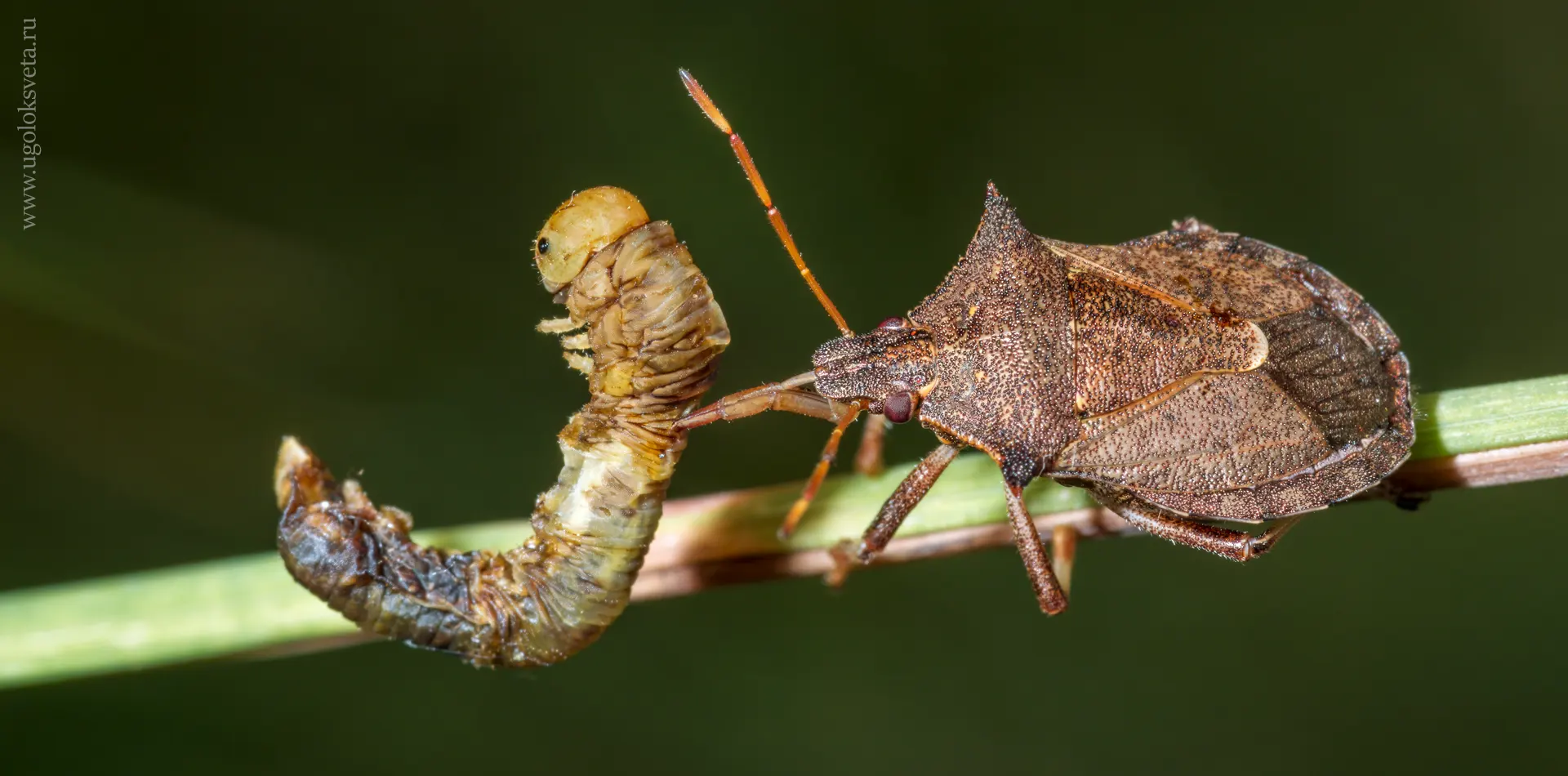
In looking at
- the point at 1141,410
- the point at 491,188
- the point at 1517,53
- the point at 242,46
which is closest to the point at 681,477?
the point at 491,188

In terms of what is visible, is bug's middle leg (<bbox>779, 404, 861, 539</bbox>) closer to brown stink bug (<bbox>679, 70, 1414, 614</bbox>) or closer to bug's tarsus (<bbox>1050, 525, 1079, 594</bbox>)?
brown stink bug (<bbox>679, 70, 1414, 614</bbox>)

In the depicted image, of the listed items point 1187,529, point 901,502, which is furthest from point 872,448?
point 1187,529

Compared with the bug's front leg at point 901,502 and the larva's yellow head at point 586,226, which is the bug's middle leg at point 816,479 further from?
the larva's yellow head at point 586,226

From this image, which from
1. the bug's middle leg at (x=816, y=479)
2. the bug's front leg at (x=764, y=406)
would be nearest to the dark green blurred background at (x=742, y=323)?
the bug's middle leg at (x=816, y=479)

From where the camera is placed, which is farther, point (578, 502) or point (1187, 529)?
point (1187, 529)

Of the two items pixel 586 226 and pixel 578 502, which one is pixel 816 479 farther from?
pixel 586 226

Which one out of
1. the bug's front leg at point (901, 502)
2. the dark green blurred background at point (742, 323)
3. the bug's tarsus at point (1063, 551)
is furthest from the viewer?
the dark green blurred background at point (742, 323)
